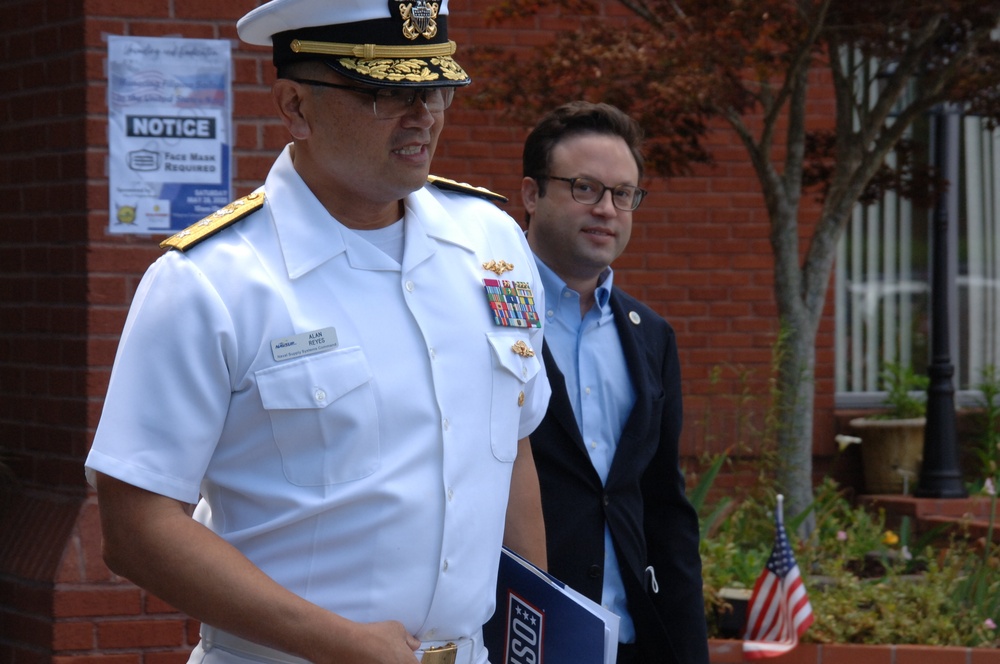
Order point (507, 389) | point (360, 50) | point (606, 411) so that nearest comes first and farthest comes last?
point (360, 50), point (507, 389), point (606, 411)

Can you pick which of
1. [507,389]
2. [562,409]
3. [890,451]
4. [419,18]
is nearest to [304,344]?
[507,389]

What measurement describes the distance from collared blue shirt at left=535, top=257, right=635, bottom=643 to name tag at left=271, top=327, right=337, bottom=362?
3.75 ft

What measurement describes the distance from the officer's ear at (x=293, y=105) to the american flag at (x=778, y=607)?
116 inches

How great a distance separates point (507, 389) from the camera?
89.3 inches

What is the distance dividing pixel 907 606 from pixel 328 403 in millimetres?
3656

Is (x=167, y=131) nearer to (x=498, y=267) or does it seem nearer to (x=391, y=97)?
(x=498, y=267)

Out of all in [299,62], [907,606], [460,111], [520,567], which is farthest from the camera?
[460,111]

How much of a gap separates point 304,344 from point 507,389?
395 millimetres

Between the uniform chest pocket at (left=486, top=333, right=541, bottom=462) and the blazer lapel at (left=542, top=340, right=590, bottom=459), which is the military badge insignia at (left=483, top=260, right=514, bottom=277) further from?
the blazer lapel at (left=542, top=340, right=590, bottom=459)

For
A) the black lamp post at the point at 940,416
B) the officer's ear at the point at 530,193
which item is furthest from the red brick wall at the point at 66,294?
the black lamp post at the point at 940,416

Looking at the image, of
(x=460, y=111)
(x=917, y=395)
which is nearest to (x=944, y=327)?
(x=917, y=395)

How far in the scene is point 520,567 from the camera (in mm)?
2396

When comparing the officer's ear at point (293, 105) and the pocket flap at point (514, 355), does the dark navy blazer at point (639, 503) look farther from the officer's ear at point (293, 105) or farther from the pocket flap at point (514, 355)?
the officer's ear at point (293, 105)

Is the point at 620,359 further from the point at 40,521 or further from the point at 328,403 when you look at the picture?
the point at 40,521
